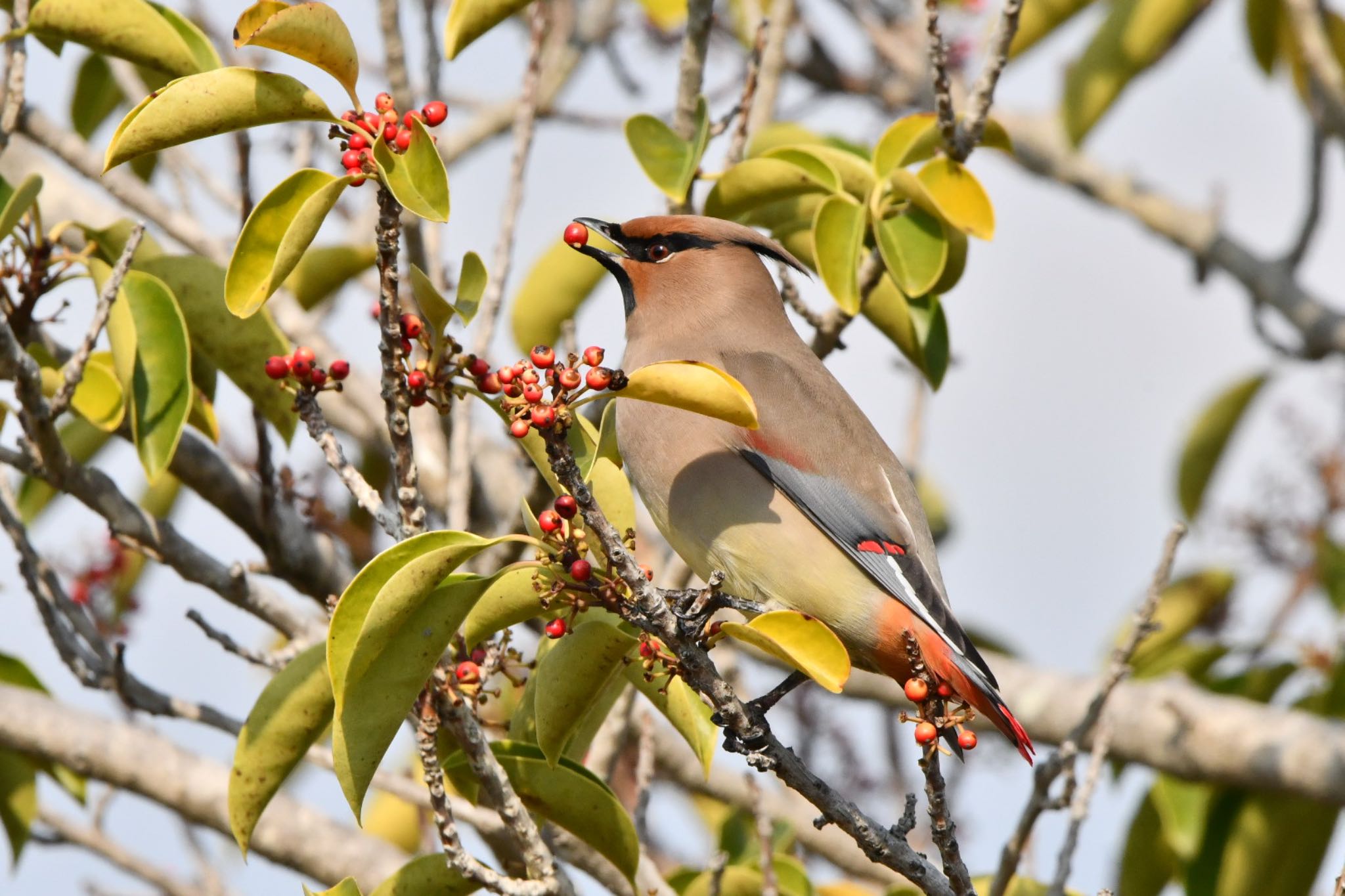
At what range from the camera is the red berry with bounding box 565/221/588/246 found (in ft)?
10.3

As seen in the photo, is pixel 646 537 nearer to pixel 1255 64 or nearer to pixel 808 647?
pixel 1255 64

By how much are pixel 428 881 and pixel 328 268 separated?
1.77 metres

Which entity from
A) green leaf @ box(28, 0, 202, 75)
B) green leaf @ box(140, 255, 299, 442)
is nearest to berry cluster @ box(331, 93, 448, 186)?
green leaf @ box(28, 0, 202, 75)

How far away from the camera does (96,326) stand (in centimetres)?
301

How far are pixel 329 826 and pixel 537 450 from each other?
5.06 ft

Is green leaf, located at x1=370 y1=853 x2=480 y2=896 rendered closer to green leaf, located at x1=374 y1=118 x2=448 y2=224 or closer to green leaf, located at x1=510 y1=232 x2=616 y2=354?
green leaf, located at x1=374 y1=118 x2=448 y2=224

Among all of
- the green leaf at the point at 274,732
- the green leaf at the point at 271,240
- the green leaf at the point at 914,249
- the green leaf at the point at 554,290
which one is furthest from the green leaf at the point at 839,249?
the green leaf at the point at 274,732

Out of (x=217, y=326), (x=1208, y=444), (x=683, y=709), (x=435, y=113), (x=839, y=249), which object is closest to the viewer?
(x=435, y=113)

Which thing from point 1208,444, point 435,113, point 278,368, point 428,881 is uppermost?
point 1208,444

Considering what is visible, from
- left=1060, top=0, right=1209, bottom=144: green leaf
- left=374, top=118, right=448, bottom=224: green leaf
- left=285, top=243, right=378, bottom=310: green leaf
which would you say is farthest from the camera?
left=1060, top=0, right=1209, bottom=144: green leaf

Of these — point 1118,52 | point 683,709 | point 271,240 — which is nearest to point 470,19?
point 271,240

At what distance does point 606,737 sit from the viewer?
12.1ft

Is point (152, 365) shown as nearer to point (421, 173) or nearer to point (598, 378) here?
point (421, 173)

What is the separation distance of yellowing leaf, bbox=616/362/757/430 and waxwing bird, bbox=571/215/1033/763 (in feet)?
2.08
